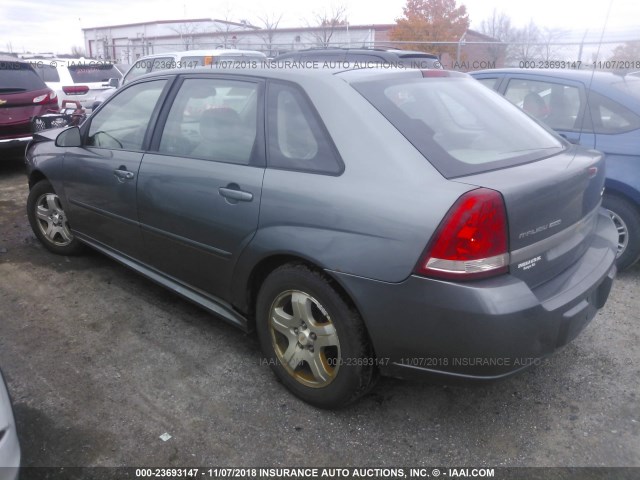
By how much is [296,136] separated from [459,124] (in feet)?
2.67

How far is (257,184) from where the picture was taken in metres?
2.69

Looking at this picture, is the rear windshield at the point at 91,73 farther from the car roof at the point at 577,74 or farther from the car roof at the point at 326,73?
the car roof at the point at 326,73

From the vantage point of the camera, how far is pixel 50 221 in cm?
460

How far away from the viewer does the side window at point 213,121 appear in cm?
287

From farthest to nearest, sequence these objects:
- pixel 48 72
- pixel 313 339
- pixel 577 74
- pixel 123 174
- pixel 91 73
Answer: pixel 91 73
pixel 48 72
pixel 577 74
pixel 123 174
pixel 313 339

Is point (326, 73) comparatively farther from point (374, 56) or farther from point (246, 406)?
point (374, 56)

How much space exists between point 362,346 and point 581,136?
310 centimetres

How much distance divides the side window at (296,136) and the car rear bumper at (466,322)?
553 mm

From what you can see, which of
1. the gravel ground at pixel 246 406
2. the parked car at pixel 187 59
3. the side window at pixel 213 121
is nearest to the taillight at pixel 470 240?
the gravel ground at pixel 246 406

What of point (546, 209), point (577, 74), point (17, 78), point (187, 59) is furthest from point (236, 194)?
point (187, 59)

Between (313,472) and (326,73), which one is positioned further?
(326,73)

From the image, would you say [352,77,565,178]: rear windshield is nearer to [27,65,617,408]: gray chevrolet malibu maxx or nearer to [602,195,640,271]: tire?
[27,65,617,408]: gray chevrolet malibu maxx

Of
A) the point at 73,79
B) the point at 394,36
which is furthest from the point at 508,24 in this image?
the point at 73,79

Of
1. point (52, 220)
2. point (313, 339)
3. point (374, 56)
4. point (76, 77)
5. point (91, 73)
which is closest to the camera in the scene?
point (313, 339)
